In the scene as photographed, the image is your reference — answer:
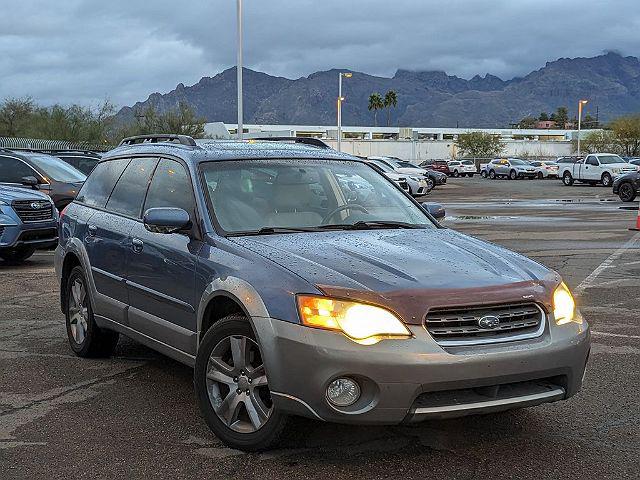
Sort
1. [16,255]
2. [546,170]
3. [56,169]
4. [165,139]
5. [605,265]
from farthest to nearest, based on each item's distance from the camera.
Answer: [546,170]
[56,169]
[16,255]
[605,265]
[165,139]

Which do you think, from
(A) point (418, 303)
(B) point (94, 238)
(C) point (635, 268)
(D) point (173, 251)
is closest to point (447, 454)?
(A) point (418, 303)

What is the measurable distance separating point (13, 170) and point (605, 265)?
1091cm

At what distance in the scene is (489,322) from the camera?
412 cm

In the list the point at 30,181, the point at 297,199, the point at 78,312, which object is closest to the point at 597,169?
the point at 30,181

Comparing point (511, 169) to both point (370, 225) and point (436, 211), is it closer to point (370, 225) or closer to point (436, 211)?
point (436, 211)

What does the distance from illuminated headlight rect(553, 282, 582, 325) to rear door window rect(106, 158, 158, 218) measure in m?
2.99

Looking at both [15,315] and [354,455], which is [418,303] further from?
Answer: [15,315]

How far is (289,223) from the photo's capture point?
5.25 m

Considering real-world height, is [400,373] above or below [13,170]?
below

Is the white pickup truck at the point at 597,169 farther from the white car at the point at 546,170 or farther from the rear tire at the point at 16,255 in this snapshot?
the rear tire at the point at 16,255

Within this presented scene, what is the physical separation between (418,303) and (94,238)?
3295 millimetres

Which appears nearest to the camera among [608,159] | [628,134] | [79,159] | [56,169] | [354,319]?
[354,319]

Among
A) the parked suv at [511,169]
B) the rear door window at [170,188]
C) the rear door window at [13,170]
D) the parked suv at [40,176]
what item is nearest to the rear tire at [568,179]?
the parked suv at [511,169]

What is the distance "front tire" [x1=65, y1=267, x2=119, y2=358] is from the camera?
6.57 meters
